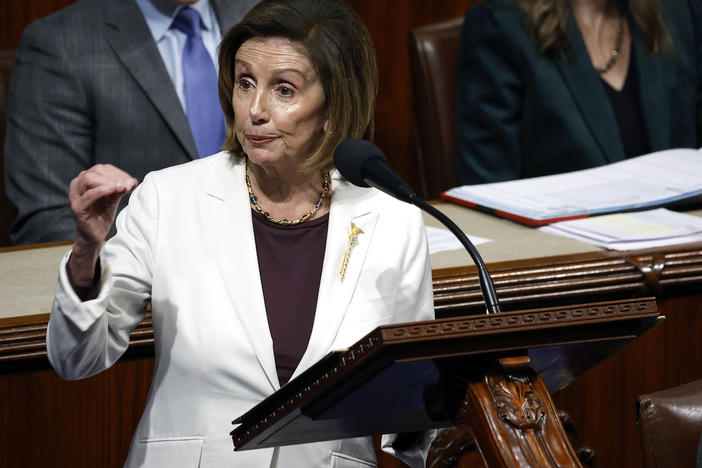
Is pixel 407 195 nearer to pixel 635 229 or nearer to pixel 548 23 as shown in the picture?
pixel 635 229

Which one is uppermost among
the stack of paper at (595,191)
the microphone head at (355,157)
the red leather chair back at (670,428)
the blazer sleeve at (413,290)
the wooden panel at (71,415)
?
the microphone head at (355,157)

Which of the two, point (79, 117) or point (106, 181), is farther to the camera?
point (79, 117)

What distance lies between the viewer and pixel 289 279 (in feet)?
4.84

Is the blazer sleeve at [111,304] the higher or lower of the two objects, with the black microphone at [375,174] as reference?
lower

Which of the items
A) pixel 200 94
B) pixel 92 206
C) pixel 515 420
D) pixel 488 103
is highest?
pixel 92 206

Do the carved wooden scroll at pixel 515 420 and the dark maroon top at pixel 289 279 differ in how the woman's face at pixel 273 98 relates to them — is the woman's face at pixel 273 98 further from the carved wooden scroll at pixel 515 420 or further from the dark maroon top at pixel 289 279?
the carved wooden scroll at pixel 515 420

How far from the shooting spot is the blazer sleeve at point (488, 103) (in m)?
2.75

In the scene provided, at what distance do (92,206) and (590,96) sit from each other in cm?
185

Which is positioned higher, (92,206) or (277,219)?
(92,206)

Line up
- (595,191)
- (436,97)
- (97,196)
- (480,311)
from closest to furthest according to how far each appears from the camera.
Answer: (97,196), (480,311), (595,191), (436,97)

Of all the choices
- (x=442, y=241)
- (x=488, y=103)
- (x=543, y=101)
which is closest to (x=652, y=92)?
(x=543, y=101)

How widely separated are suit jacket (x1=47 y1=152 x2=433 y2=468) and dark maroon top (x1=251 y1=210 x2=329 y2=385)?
1.1 inches

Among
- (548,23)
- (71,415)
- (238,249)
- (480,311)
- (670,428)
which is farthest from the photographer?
(548,23)

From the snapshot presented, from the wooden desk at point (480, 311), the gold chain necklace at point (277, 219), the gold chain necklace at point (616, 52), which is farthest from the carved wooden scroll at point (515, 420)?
the gold chain necklace at point (616, 52)
